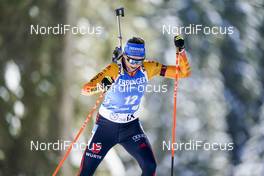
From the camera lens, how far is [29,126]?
928 cm

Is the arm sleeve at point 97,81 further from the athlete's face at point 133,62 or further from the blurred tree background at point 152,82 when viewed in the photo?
the blurred tree background at point 152,82

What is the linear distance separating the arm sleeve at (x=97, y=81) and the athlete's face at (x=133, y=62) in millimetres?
78

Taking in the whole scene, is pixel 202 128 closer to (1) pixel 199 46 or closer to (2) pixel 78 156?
(1) pixel 199 46

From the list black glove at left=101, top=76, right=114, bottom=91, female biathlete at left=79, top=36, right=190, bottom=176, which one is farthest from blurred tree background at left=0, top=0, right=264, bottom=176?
black glove at left=101, top=76, right=114, bottom=91

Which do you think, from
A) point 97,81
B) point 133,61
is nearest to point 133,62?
point 133,61

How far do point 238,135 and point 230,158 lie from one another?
31 centimetres

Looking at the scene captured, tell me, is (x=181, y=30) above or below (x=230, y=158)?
above

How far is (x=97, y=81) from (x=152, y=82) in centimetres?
444

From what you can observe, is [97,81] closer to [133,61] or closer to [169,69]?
[133,61]

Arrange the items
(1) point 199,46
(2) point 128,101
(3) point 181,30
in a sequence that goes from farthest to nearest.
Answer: (1) point 199,46, (3) point 181,30, (2) point 128,101

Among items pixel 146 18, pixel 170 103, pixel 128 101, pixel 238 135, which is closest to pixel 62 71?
pixel 146 18

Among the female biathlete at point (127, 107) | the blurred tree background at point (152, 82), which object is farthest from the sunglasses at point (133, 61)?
the blurred tree background at point (152, 82)

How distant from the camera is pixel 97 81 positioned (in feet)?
16.9

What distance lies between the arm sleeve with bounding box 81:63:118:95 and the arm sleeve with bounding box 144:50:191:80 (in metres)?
0.24
